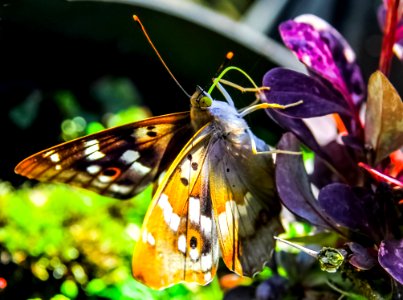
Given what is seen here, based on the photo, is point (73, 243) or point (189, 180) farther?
point (73, 243)

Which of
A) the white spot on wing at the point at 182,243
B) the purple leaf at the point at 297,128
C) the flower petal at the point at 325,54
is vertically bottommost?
the white spot on wing at the point at 182,243

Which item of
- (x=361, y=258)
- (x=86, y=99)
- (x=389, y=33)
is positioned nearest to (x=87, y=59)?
(x=86, y=99)

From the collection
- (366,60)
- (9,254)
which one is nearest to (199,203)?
(9,254)

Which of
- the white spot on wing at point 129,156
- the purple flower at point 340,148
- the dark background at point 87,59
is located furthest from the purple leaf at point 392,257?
the dark background at point 87,59

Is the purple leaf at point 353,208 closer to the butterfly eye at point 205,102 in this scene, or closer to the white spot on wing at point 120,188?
the butterfly eye at point 205,102

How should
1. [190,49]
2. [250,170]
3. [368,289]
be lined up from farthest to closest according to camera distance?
1. [190,49]
2. [250,170]
3. [368,289]

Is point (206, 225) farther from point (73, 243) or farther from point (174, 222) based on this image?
point (73, 243)

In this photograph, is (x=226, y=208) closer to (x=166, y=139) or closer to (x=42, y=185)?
(x=166, y=139)
